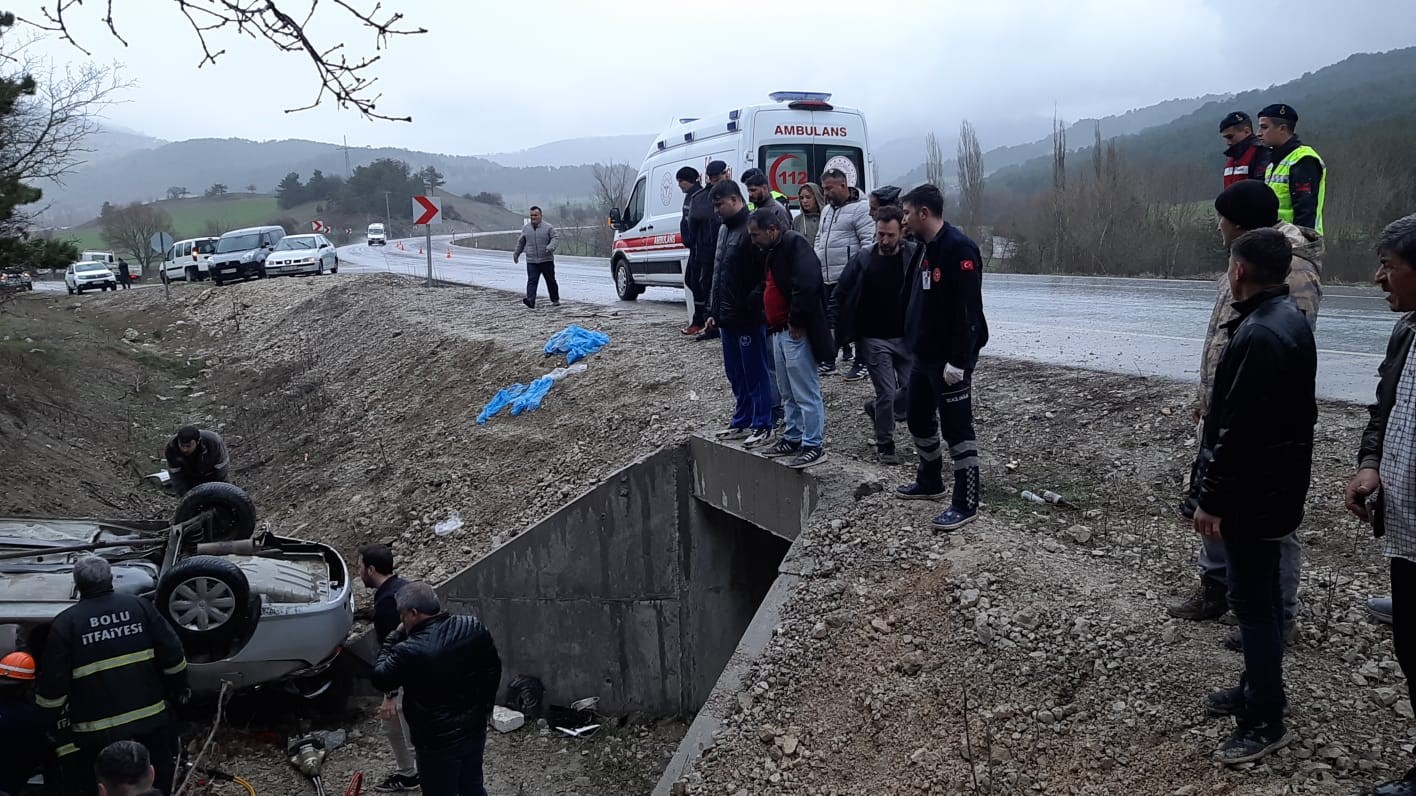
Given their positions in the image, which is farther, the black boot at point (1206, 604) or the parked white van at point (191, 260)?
the parked white van at point (191, 260)

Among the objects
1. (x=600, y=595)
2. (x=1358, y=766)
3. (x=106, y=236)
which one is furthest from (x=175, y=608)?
(x=106, y=236)

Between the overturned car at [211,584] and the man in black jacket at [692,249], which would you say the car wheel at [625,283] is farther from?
the overturned car at [211,584]

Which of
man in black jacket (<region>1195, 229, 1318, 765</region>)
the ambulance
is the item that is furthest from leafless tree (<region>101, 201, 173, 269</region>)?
man in black jacket (<region>1195, 229, 1318, 765</region>)

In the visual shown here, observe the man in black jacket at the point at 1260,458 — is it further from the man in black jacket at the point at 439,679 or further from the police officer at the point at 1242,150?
the man in black jacket at the point at 439,679

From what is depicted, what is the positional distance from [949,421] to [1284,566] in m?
1.86

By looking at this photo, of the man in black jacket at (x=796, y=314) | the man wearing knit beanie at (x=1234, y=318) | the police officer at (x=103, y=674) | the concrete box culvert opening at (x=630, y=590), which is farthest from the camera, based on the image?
the concrete box culvert opening at (x=630, y=590)

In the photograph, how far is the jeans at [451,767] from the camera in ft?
16.8

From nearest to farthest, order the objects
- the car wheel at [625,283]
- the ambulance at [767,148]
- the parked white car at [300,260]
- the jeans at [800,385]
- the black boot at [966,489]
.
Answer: the black boot at [966,489] < the jeans at [800,385] < the ambulance at [767,148] < the car wheel at [625,283] < the parked white car at [300,260]

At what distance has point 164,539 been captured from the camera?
6.70m


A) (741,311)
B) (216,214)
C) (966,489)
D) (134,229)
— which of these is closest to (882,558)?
(966,489)

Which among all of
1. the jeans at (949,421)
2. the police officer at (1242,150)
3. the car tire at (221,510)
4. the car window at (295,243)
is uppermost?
the car window at (295,243)

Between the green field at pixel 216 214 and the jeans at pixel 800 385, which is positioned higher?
the green field at pixel 216 214

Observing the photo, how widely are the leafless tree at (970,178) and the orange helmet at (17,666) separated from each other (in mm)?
43734

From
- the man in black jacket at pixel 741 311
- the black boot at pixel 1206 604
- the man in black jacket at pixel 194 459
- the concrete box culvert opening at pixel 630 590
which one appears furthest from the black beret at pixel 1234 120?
the man in black jacket at pixel 194 459
